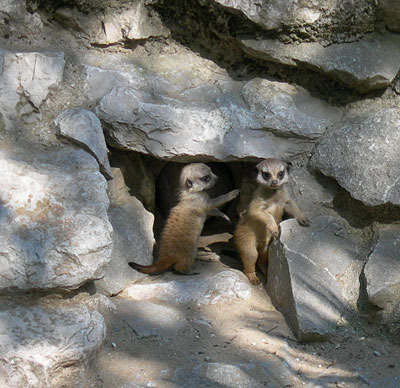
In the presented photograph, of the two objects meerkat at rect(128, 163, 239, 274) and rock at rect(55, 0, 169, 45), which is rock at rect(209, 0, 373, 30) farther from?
meerkat at rect(128, 163, 239, 274)

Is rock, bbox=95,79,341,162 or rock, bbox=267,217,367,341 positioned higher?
rock, bbox=95,79,341,162

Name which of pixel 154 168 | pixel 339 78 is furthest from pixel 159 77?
pixel 339 78

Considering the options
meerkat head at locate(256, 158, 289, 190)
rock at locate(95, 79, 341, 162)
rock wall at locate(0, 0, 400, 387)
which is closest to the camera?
rock wall at locate(0, 0, 400, 387)

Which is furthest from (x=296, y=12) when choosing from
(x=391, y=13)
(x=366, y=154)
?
(x=366, y=154)

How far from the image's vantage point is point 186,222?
4.62 metres

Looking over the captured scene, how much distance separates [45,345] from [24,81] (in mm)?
1769

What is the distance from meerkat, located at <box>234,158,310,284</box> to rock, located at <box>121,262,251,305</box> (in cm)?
28

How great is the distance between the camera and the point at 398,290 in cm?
379

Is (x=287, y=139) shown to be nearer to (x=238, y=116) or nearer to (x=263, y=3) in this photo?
(x=238, y=116)

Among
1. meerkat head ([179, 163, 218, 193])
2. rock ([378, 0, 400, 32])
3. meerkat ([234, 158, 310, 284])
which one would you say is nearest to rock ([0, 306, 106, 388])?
meerkat ([234, 158, 310, 284])

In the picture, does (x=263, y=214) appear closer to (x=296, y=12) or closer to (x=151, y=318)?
(x=151, y=318)

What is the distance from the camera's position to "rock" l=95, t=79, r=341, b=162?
4250 mm

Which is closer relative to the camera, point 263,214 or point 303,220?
point 303,220

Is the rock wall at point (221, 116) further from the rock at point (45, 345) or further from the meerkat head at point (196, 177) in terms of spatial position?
the meerkat head at point (196, 177)
